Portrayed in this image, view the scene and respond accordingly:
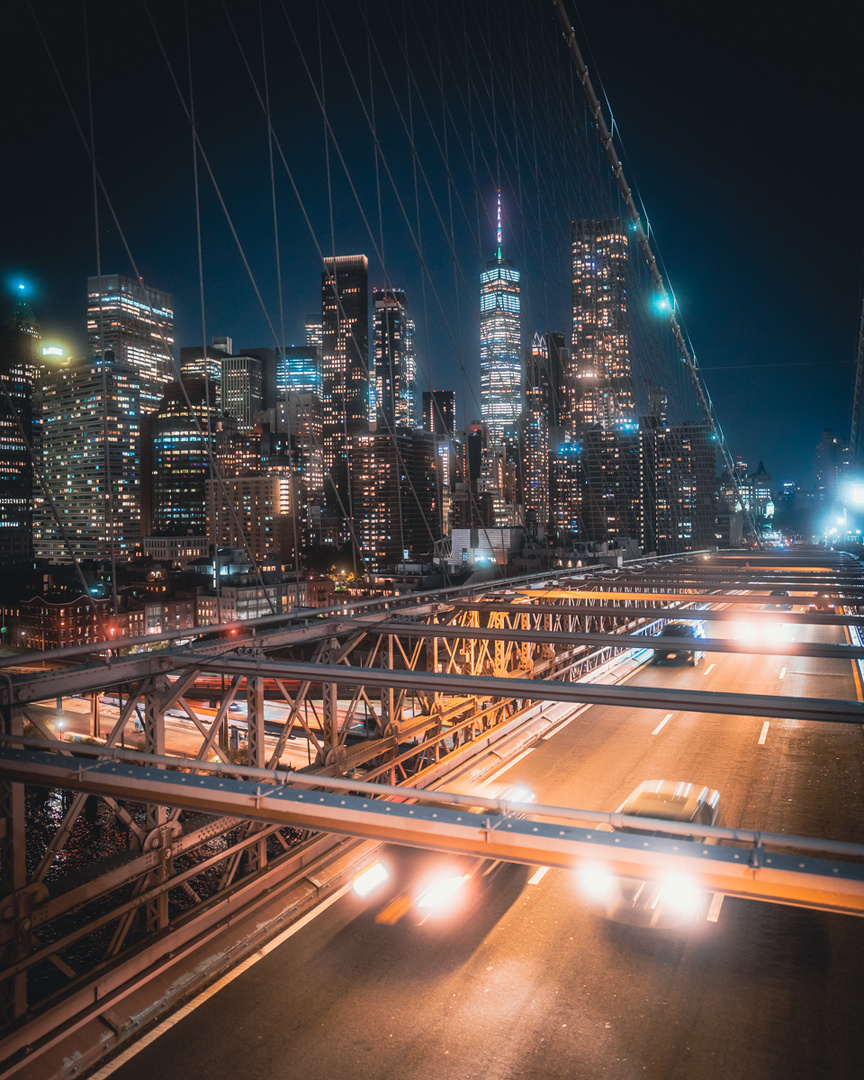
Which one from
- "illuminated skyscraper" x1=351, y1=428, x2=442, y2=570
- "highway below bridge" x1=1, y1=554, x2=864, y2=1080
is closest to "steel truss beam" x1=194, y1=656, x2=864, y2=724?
"highway below bridge" x1=1, y1=554, x2=864, y2=1080

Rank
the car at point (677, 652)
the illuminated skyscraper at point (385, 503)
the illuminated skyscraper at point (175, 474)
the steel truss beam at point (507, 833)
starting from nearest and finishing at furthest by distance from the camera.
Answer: the steel truss beam at point (507, 833) < the car at point (677, 652) < the illuminated skyscraper at point (385, 503) < the illuminated skyscraper at point (175, 474)

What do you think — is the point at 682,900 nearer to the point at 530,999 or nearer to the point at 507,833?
the point at 530,999

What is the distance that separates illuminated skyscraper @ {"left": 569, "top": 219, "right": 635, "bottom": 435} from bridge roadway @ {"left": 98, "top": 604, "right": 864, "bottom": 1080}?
5587cm

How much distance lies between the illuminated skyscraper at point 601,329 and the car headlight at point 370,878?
182 ft

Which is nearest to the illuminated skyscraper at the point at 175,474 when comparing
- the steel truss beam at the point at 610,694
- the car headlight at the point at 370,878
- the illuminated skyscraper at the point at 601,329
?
the illuminated skyscraper at the point at 601,329

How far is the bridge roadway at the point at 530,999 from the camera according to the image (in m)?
5.91

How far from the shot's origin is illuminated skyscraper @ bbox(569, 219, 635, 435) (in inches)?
2480

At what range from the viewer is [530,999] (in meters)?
6.83

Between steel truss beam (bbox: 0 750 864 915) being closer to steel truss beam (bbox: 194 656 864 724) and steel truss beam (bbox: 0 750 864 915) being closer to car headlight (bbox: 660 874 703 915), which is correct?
steel truss beam (bbox: 194 656 864 724)

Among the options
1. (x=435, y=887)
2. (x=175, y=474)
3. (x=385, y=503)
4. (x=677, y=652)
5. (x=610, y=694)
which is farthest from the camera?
(x=175, y=474)

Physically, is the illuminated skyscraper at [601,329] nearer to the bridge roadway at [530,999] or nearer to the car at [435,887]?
the car at [435,887]

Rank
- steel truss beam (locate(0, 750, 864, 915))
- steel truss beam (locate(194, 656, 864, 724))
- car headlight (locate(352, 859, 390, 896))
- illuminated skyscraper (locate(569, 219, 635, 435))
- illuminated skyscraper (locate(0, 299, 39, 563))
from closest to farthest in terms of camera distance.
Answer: steel truss beam (locate(0, 750, 864, 915)), steel truss beam (locate(194, 656, 864, 724)), car headlight (locate(352, 859, 390, 896)), illuminated skyscraper (locate(0, 299, 39, 563)), illuminated skyscraper (locate(569, 219, 635, 435))

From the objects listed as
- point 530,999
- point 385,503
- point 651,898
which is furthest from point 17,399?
point 385,503

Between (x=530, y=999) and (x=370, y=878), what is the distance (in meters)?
2.98
